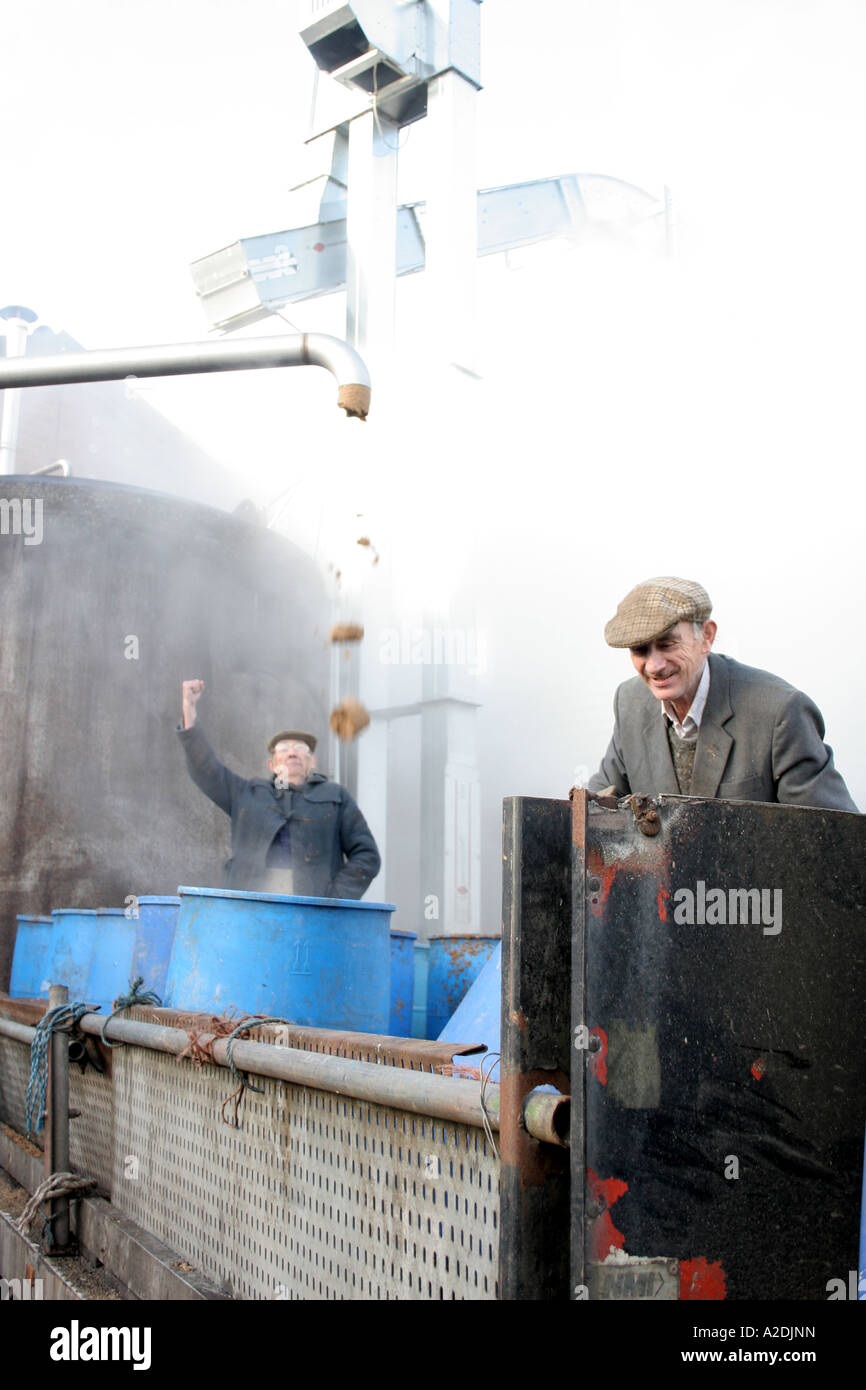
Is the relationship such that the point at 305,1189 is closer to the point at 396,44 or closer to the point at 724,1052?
the point at 724,1052

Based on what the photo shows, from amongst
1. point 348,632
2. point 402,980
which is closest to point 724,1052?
point 402,980

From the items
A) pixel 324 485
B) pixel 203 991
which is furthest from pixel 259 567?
pixel 203 991

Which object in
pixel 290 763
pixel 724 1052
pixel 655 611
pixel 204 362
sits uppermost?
pixel 204 362

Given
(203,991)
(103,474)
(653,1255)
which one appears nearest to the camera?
(653,1255)

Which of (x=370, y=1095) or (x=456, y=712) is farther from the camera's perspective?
(x=456, y=712)

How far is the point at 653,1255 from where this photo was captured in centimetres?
144

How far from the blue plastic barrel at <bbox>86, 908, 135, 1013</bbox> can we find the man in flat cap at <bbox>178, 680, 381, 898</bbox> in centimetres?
49

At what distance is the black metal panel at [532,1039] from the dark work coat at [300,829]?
136 inches

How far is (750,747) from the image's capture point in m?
2.27

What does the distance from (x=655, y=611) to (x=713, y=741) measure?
296mm

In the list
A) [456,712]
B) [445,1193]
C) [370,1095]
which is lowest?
[445,1193]

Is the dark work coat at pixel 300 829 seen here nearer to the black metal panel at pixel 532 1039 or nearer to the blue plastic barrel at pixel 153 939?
the blue plastic barrel at pixel 153 939
